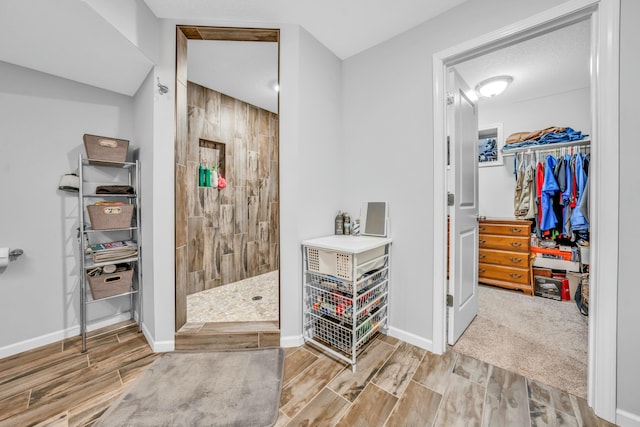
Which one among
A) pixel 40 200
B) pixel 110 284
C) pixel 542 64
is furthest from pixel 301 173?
pixel 542 64

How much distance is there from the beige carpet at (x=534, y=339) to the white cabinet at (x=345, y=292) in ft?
2.42

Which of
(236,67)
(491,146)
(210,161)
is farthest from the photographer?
(491,146)

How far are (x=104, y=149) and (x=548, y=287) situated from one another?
4.65 m

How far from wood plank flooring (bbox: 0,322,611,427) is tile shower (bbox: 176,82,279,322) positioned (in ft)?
2.30

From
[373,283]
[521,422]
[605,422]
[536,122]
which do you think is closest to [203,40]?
[373,283]

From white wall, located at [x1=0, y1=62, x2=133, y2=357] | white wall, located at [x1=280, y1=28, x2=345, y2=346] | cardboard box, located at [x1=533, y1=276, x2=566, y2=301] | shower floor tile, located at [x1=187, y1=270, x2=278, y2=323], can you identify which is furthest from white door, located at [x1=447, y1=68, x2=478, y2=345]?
white wall, located at [x1=0, y1=62, x2=133, y2=357]

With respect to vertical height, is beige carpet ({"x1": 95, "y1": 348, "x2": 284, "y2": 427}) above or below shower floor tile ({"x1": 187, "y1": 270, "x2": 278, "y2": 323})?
below

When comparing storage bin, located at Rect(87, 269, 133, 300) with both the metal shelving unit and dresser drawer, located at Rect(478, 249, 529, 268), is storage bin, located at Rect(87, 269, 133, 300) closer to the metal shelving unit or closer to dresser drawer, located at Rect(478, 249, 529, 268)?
the metal shelving unit

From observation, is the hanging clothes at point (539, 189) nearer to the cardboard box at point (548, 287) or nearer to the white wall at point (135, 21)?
the cardboard box at point (548, 287)

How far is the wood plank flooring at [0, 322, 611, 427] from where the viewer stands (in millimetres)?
1316

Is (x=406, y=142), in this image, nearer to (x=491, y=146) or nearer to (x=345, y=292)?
(x=345, y=292)

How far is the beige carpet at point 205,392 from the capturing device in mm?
1303

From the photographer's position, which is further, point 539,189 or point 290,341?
point 539,189

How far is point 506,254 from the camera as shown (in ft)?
10.3
